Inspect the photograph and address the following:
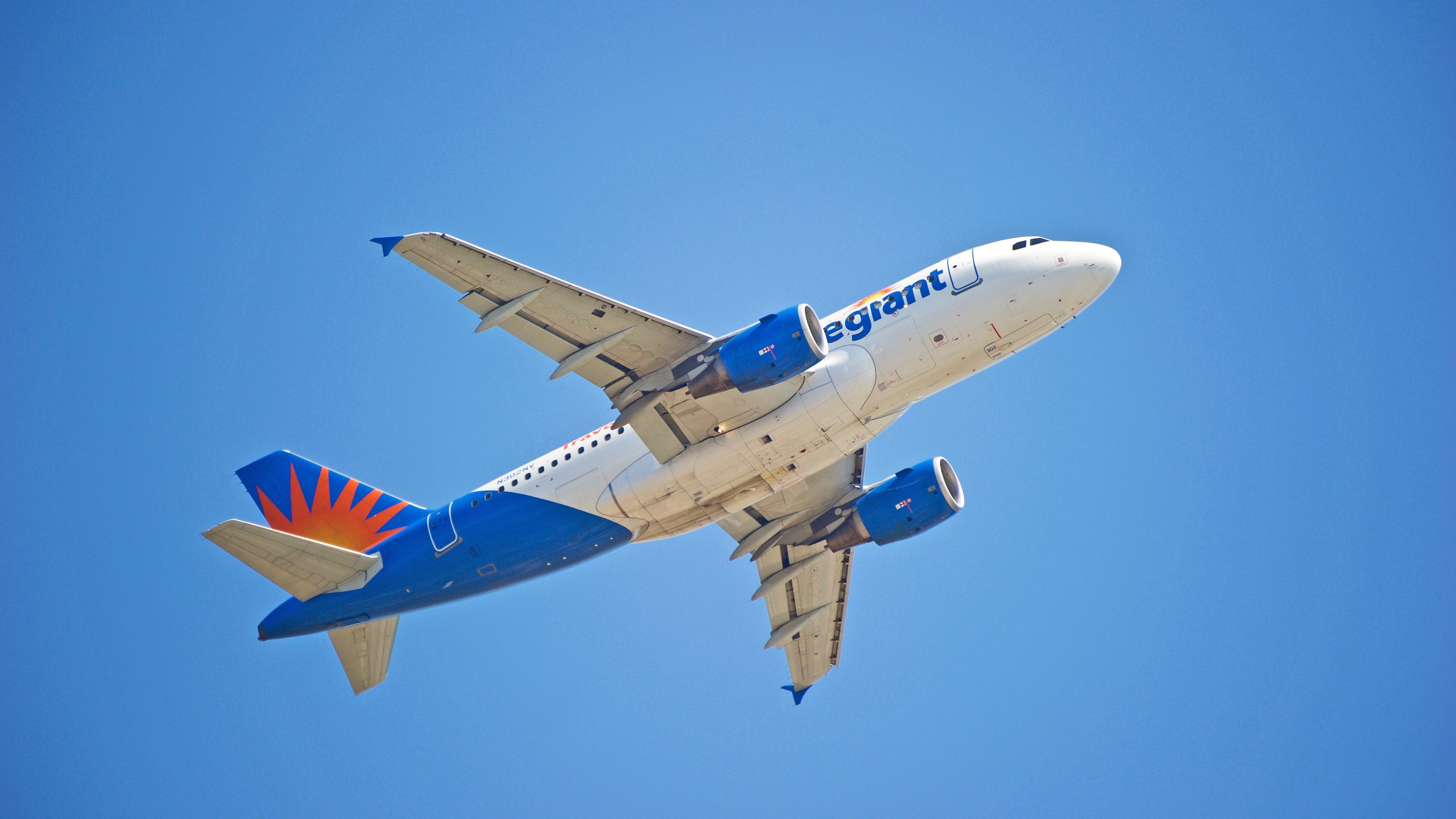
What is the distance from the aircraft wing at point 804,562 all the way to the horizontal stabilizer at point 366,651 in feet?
39.2

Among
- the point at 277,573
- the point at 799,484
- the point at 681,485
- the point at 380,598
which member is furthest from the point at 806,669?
the point at 277,573

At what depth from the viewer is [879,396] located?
103 ft

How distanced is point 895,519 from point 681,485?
8.25 metres

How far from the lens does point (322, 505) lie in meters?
37.6

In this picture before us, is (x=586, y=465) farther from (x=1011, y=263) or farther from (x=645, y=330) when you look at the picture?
(x=1011, y=263)

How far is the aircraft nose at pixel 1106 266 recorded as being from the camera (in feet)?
101

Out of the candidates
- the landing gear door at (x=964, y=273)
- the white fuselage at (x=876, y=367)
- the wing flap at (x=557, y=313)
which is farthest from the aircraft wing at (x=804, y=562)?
the landing gear door at (x=964, y=273)

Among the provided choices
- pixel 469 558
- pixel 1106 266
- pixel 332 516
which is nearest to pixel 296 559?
pixel 332 516

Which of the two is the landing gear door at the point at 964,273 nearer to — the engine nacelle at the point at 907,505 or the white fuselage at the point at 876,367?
the white fuselage at the point at 876,367

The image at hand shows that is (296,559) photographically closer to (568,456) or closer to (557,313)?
(568,456)

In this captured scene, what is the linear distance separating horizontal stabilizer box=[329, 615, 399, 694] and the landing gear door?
67.7ft

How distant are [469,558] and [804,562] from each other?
40.8 feet

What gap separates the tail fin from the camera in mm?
36312

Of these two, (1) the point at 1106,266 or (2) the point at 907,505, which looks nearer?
(1) the point at 1106,266
